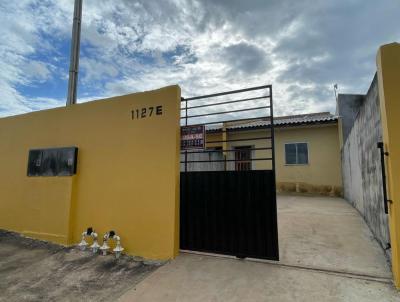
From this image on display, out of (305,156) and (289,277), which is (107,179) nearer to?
(289,277)

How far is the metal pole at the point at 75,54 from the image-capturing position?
636 cm

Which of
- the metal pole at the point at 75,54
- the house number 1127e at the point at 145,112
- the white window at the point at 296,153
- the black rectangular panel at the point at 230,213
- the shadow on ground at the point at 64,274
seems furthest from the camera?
the white window at the point at 296,153

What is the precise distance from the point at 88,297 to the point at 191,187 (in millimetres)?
1962

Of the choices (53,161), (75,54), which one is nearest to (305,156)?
(75,54)

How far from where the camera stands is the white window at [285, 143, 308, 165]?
11.3 meters

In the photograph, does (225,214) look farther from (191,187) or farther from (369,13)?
(369,13)

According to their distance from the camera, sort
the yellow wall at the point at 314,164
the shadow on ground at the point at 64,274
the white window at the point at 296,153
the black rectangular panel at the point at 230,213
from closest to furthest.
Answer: the shadow on ground at the point at 64,274, the black rectangular panel at the point at 230,213, the yellow wall at the point at 314,164, the white window at the point at 296,153

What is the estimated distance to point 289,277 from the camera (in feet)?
8.99

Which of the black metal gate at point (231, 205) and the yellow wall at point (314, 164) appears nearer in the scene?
the black metal gate at point (231, 205)

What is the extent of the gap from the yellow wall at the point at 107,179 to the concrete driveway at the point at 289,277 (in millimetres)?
705

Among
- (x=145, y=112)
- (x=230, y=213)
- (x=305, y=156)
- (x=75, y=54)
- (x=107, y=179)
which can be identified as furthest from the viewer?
(x=305, y=156)

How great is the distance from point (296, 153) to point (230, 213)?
911cm

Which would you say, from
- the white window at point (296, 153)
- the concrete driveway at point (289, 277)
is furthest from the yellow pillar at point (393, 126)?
the white window at point (296, 153)

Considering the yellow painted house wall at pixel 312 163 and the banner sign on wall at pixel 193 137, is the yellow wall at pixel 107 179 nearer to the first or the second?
the banner sign on wall at pixel 193 137
